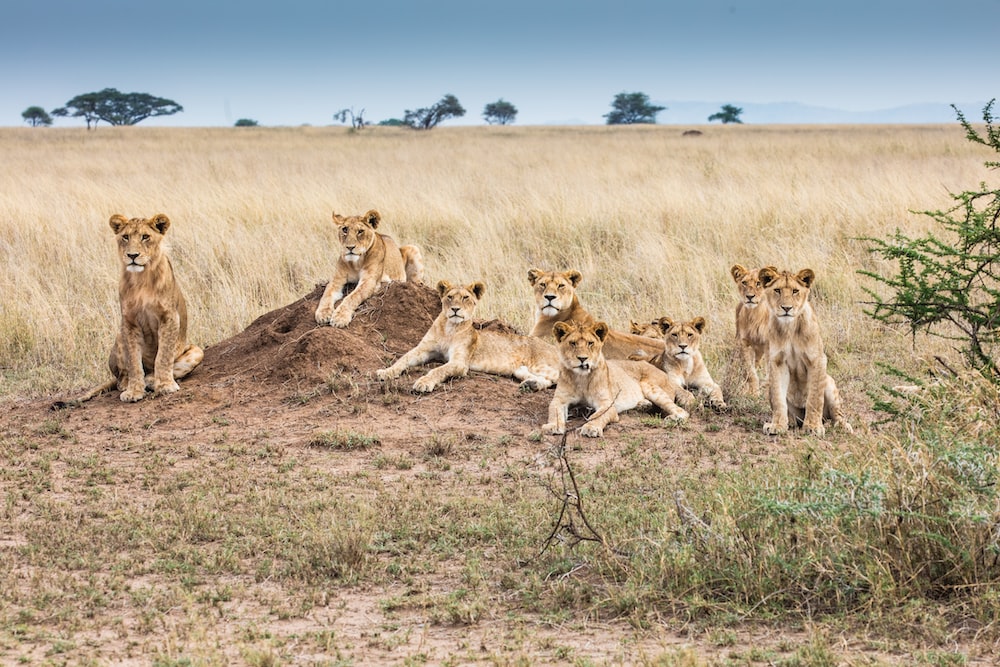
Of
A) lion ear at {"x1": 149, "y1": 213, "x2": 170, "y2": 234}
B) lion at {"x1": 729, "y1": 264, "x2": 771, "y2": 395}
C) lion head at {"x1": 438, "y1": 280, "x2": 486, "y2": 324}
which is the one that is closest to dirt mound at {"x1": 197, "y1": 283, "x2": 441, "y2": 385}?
lion head at {"x1": 438, "y1": 280, "x2": 486, "y2": 324}

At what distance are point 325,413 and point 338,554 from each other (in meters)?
2.96

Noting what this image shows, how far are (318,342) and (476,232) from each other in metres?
5.78

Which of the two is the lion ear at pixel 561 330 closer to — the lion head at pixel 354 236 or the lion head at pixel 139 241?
the lion head at pixel 354 236

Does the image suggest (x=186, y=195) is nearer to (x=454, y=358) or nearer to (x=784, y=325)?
(x=454, y=358)

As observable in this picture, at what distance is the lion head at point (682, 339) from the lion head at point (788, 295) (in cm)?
110

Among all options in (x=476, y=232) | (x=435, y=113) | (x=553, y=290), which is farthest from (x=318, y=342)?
(x=435, y=113)

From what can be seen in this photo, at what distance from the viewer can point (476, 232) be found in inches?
572

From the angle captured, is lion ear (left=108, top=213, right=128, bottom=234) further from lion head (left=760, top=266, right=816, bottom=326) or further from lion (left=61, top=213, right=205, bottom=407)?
lion head (left=760, top=266, right=816, bottom=326)

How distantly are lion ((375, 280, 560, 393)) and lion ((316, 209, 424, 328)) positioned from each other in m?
0.80

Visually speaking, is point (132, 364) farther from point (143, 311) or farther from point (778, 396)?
point (778, 396)

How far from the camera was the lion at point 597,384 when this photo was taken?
7.88 m

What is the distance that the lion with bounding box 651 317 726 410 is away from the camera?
28.6ft

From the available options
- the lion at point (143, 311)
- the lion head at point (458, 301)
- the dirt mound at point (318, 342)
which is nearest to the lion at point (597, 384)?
the lion head at point (458, 301)

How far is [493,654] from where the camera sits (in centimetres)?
436
